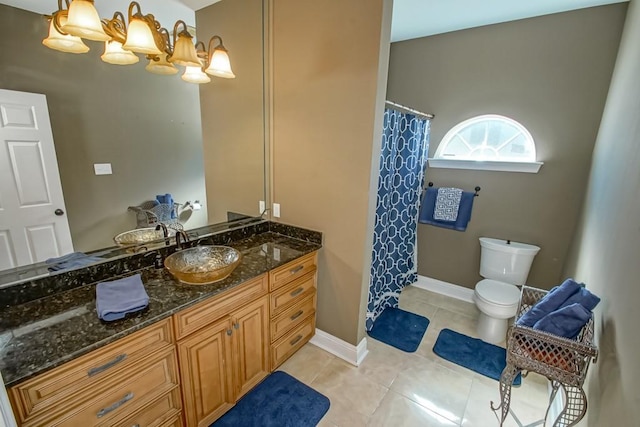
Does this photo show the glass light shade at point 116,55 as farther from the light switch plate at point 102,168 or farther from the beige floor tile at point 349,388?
the beige floor tile at point 349,388

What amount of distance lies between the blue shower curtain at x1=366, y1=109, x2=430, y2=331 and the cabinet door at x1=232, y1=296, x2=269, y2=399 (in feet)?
3.23

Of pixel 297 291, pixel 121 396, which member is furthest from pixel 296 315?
pixel 121 396

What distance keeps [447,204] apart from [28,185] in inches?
119

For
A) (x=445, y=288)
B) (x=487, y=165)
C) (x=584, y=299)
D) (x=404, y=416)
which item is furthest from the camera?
(x=445, y=288)

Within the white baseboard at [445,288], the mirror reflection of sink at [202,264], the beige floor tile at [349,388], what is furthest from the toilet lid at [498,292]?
the mirror reflection of sink at [202,264]

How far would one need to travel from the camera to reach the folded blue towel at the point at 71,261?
1.30m

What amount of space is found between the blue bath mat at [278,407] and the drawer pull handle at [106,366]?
0.82 meters

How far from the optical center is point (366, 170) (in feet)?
5.82

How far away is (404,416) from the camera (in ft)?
5.55

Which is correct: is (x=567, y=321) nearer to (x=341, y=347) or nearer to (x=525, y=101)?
(x=341, y=347)

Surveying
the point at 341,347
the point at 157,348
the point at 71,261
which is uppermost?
the point at 71,261

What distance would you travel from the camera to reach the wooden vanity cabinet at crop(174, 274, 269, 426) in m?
1.33

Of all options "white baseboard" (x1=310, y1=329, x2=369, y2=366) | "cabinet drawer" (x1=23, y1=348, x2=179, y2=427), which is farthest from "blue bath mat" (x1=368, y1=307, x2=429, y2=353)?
"cabinet drawer" (x1=23, y1=348, x2=179, y2=427)

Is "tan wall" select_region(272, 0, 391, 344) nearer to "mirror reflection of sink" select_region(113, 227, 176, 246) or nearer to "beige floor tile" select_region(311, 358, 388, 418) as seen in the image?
"beige floor tile" select_region(311, 358, 388, 418)
